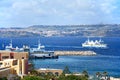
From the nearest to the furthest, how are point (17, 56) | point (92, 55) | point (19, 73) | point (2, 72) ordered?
point (2, 72)
point (19, 73)
point (17, 56)
point (92, 55)

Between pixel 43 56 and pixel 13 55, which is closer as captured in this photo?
pixel 13 55

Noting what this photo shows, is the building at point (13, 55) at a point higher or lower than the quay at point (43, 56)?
higher

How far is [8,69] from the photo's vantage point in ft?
117

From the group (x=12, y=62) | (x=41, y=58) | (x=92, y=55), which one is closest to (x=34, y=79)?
(x=12, y=62)

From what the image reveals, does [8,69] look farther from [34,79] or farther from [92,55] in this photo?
[92,55]

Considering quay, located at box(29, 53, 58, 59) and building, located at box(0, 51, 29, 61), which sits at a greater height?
building, located at box(0, 51, 29, 61)

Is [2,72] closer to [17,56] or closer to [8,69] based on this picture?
[8,69]

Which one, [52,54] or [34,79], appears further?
[52,54]

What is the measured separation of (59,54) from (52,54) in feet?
18.1

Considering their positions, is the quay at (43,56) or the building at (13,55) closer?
the building at (13,55)

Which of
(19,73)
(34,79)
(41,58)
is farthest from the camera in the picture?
(41,58)

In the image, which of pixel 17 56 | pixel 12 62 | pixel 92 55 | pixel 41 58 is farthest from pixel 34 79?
pixel 92 55

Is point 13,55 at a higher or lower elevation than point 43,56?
higher

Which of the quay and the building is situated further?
the quay
